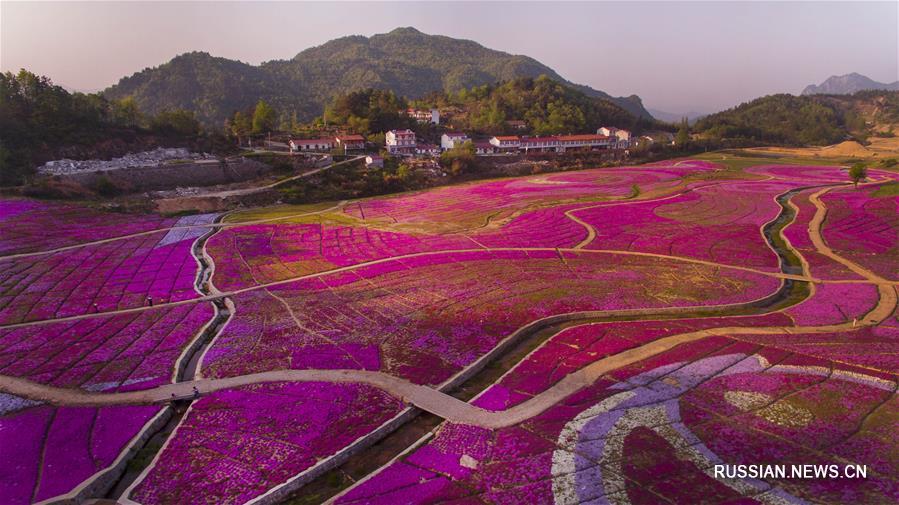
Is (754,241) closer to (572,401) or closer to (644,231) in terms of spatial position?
(644,231)

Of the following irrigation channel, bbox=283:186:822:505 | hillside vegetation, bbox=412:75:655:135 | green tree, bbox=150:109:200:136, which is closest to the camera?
irrigation channel, bbox=283:186:822:505

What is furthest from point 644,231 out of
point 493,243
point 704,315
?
point 704,315

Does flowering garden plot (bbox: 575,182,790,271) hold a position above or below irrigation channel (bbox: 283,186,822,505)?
above

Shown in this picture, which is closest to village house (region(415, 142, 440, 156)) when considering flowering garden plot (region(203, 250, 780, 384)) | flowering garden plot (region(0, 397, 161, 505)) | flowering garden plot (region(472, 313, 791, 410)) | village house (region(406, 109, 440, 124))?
village house (region(406, 109, 440, 124))

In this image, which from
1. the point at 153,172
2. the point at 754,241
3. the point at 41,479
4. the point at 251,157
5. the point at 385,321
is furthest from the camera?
the point at 251,157

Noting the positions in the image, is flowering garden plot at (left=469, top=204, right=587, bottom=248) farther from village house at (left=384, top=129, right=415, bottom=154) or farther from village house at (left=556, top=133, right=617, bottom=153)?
village house at (left=556, top=133, right=617, bottom=153)

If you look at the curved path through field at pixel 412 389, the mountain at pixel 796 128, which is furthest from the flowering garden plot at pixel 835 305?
the mountain at pixel 796 128
